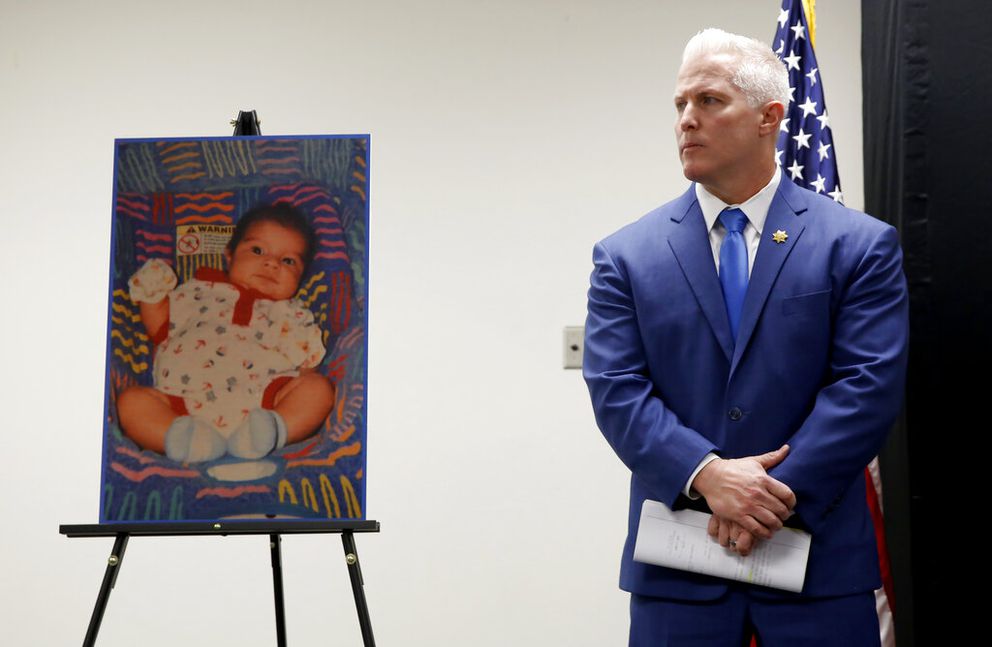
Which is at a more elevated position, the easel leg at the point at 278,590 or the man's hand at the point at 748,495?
the man's hand at the point at 748,495

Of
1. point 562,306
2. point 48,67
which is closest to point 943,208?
point 562,306

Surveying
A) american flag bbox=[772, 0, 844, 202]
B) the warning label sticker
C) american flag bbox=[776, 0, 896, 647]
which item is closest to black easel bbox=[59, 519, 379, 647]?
the warning label sticker

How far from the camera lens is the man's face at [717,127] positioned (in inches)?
79.4

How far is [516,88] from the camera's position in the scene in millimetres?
3777

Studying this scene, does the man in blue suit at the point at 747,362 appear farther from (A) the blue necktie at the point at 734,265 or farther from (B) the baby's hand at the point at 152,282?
(B) the baby's hand at the point at 152,282

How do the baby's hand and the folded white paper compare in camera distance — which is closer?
the folded white paper

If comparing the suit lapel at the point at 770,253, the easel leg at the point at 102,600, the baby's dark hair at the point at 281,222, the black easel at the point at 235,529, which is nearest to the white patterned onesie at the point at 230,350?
the baby's dark hair at the point at 281,222

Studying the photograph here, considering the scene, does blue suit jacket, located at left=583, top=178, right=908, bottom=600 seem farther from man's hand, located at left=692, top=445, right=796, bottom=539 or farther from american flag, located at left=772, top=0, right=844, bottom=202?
american flag, located at left=772, top=0, right=844, bottom=202

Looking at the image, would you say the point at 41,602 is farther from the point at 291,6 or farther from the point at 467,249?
the point at 291,6

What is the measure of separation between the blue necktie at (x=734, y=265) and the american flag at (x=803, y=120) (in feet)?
3.29

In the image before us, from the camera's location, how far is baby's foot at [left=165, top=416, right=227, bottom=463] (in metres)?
2.56

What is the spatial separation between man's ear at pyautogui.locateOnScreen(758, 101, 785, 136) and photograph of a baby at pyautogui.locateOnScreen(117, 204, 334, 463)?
1.10 meters

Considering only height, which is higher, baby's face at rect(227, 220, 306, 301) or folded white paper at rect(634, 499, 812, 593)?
baby's face at rect(227, 220, 306, 301)

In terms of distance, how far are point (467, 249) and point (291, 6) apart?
1041 millimetres
